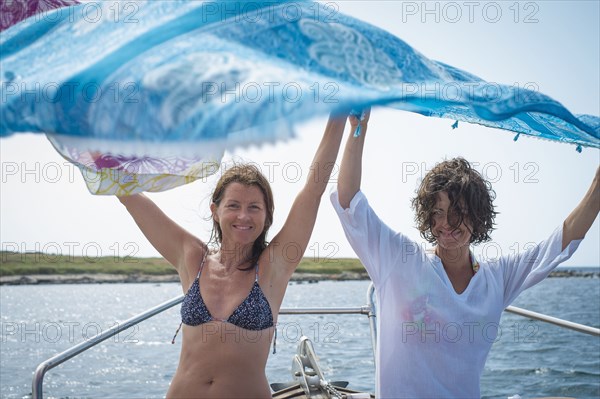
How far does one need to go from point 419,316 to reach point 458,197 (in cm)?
44

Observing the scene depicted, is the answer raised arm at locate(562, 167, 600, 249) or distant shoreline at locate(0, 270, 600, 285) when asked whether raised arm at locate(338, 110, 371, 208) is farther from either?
distant shoreline at locate(0, 270, 600, 285)

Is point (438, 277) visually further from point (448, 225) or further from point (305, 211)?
point (305, 211)

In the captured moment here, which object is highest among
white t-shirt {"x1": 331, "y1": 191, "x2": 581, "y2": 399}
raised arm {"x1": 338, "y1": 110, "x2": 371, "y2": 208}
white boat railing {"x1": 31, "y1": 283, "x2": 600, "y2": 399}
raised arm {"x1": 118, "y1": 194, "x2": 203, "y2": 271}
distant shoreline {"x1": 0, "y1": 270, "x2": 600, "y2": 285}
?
raised arm {"x1": 338, "y1": 110, "x2": 371, "y2": 208}

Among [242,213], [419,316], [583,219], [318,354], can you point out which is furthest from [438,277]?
[318,354]

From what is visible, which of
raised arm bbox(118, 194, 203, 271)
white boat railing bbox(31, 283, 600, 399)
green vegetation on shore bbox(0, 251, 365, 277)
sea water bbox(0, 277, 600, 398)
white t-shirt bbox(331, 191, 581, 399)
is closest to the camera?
white t-shirt bbox(331, 191, 581, 399)

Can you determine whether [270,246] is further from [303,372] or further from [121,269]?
[121,269]

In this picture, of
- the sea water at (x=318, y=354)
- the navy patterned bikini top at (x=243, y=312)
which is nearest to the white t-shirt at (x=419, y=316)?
the navy patterned bikini top at (x=243, y=312)

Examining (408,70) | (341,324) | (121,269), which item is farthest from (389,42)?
(121,269)

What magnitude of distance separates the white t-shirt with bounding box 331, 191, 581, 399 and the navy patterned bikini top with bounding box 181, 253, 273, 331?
1.30 feet

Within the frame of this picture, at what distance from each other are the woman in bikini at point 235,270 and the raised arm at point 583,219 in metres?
0.90

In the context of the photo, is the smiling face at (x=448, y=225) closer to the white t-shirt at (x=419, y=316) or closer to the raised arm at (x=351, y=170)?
the white t-shirt at (x=419, y=316)

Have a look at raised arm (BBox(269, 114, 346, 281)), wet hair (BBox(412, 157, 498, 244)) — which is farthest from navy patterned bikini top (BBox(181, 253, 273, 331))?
wet hair (BBox(412, 157, 498, 244))

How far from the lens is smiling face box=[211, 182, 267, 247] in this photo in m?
2.13

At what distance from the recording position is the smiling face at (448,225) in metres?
2.03
